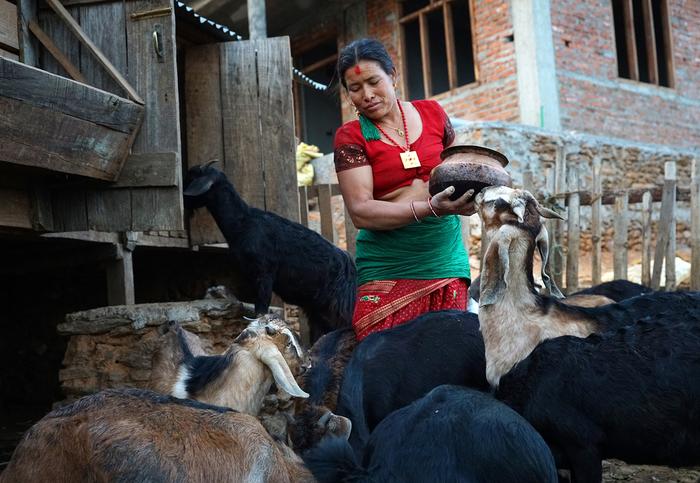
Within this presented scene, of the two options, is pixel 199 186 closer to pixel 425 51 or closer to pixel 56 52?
pixel 56 52

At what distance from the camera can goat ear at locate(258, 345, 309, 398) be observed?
3.22 metres

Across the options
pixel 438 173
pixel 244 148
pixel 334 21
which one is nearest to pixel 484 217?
pixel 438 173

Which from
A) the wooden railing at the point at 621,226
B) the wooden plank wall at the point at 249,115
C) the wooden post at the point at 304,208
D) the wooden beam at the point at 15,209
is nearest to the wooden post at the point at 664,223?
the wooden railing at the point at 621,226

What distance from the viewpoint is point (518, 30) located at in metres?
13.0

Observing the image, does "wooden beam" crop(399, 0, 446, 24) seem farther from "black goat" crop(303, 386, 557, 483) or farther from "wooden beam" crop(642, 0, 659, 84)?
"black goat" crop(303, 386, 557, 483)

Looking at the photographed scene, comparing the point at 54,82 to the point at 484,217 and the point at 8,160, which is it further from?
the point at 484,217

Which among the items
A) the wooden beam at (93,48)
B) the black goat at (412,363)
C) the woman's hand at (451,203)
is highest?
the wooden beam at (93,48)

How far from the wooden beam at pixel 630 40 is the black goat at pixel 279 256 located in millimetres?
10493

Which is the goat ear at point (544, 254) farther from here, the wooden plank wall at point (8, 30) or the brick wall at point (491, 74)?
the brick wall at point (491, 74)

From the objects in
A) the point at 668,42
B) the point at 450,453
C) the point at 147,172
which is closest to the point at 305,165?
the point at 668,42

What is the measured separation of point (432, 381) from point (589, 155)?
33.1 ft

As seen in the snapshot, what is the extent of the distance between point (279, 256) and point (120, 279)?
5.21 ft

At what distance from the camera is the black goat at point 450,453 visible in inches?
104

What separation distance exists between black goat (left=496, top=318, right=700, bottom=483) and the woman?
2.93 feet
